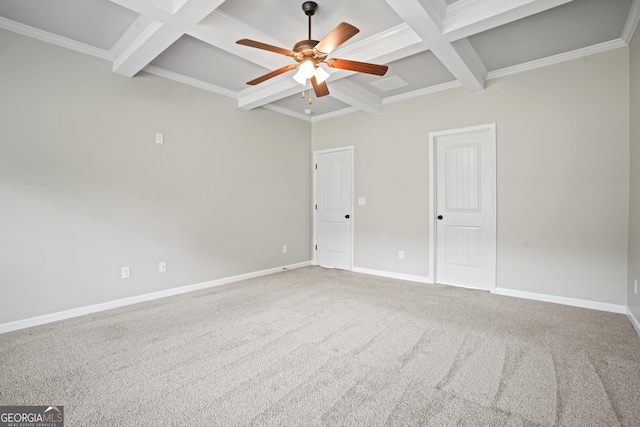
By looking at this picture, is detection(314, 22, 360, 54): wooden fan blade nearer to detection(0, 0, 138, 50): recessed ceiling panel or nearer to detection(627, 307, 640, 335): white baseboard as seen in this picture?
detection(0, 0, 138, 50): recessed ceiling panel

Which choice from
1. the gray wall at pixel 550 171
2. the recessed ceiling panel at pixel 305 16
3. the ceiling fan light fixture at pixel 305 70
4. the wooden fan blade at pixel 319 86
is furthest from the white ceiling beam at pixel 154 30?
the gray wall at pixel 550 171

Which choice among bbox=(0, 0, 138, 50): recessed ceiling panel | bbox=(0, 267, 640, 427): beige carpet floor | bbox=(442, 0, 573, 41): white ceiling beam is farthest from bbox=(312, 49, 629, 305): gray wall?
bbox=(0, 0, 138, 50): recessed ceiling panel

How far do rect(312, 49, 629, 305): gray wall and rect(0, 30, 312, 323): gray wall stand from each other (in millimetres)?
2273

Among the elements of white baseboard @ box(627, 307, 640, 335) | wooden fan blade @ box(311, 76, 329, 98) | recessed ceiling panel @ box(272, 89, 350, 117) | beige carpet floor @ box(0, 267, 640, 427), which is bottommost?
beige carpet floor @ box(0, 267, 640, 427)

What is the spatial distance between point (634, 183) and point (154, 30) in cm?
438

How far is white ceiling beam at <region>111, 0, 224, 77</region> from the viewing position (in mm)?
2264

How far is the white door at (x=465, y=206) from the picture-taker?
382 cm

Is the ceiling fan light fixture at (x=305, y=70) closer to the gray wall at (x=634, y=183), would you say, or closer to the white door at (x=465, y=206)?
the white door at (x=465, y=206)

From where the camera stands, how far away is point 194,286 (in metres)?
3.98

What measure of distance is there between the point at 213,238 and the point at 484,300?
3418 mm

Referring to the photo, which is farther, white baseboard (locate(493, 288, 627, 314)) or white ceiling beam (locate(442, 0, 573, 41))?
white baseboard (locate(493, 288, 627, 314))

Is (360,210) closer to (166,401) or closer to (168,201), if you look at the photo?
(168,201)

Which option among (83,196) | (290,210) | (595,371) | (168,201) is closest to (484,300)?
(595,371)

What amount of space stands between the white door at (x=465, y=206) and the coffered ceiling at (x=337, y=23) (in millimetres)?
730
